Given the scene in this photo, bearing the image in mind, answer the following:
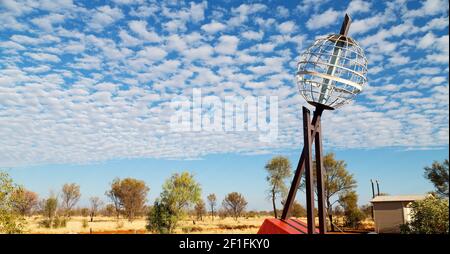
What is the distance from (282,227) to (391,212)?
780 inches

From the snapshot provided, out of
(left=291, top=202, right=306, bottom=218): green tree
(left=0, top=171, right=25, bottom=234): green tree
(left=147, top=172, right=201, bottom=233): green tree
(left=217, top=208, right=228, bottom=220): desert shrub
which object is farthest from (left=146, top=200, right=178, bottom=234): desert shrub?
(left=217, top=208, right=228, bottom=220): desert shrub

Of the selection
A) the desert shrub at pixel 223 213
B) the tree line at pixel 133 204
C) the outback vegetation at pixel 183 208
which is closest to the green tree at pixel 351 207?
the outback vegetation at pixel 183 208

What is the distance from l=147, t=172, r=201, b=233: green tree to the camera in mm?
22672

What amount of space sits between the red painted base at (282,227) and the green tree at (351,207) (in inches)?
891

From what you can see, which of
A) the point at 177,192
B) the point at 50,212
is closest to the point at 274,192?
the point at 177,192

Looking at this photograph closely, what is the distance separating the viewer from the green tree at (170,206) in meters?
22.7

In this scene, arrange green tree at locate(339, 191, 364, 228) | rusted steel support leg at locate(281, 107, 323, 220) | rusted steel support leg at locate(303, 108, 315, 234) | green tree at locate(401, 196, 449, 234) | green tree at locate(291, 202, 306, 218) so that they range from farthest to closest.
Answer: green tree at locate(291, 202, 306, 218) → green tree at locate(339, 191, 364, 228) → green tree at locate(401, 196, 449, 234) → rusted steel support leg at locate(281, 107, 323, 220) → rusted steel support leg at locate(303, 108, 315, 234)

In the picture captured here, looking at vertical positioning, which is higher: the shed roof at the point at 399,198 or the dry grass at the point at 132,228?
the shed roof at the point at 399,198

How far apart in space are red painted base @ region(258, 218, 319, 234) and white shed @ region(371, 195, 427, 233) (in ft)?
59.9

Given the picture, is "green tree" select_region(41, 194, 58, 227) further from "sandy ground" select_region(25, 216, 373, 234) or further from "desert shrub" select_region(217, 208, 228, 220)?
"desert shrub" select_region(217, 208, 228, 220)

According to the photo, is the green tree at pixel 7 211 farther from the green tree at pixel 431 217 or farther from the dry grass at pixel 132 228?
→ the green tree at pixel 431 217

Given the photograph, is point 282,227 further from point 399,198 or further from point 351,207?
point 351,207
